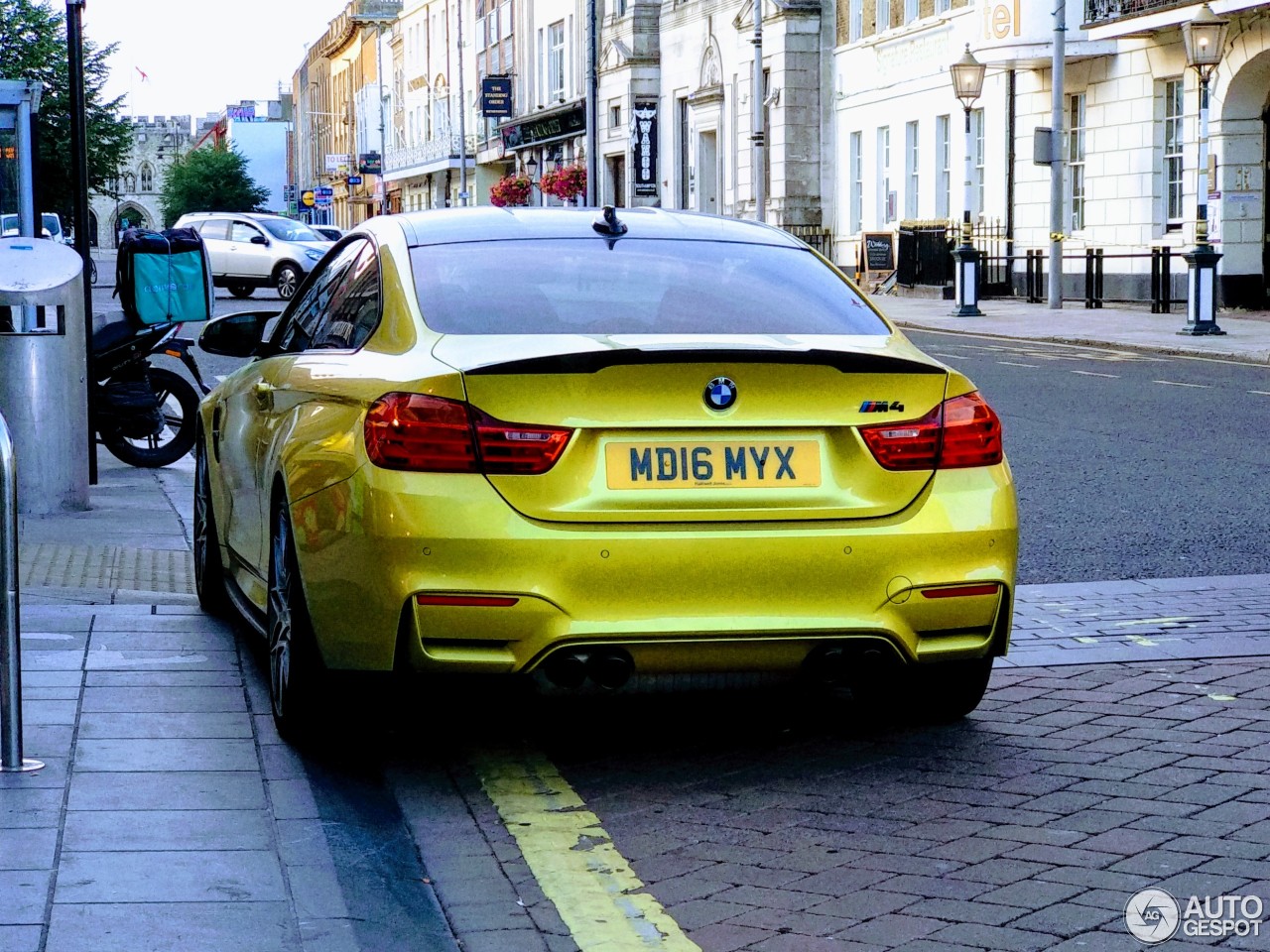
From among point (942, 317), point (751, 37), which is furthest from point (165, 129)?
point (942, 317)

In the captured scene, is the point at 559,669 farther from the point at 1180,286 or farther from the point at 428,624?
the point at 1180,286

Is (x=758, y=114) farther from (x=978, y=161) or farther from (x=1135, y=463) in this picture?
(x=1135, y=463)

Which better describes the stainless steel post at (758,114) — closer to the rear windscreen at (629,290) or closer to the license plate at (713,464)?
the rear windscreen at (629,290)

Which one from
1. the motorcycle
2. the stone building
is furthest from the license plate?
the stone building

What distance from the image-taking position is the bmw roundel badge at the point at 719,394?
4766mm

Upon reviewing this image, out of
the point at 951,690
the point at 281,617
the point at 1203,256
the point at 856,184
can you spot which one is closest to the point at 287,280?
the point at 856,184

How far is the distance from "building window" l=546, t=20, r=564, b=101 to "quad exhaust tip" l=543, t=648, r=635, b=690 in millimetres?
61004

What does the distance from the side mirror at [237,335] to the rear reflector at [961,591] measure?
2.89 metres

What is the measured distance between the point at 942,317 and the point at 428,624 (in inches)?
1068

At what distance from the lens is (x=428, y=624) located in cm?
468

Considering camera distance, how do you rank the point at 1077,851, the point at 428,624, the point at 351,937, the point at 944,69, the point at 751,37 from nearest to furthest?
the point at 351,937, the point at 1077,851, the point at 428,624, the point at 944,69, the point at 751,37

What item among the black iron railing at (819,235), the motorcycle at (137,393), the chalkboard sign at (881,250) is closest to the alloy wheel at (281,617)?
the motorcycle at (137,393)

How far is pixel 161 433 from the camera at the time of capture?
497 inches

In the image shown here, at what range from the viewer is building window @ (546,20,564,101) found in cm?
6462
